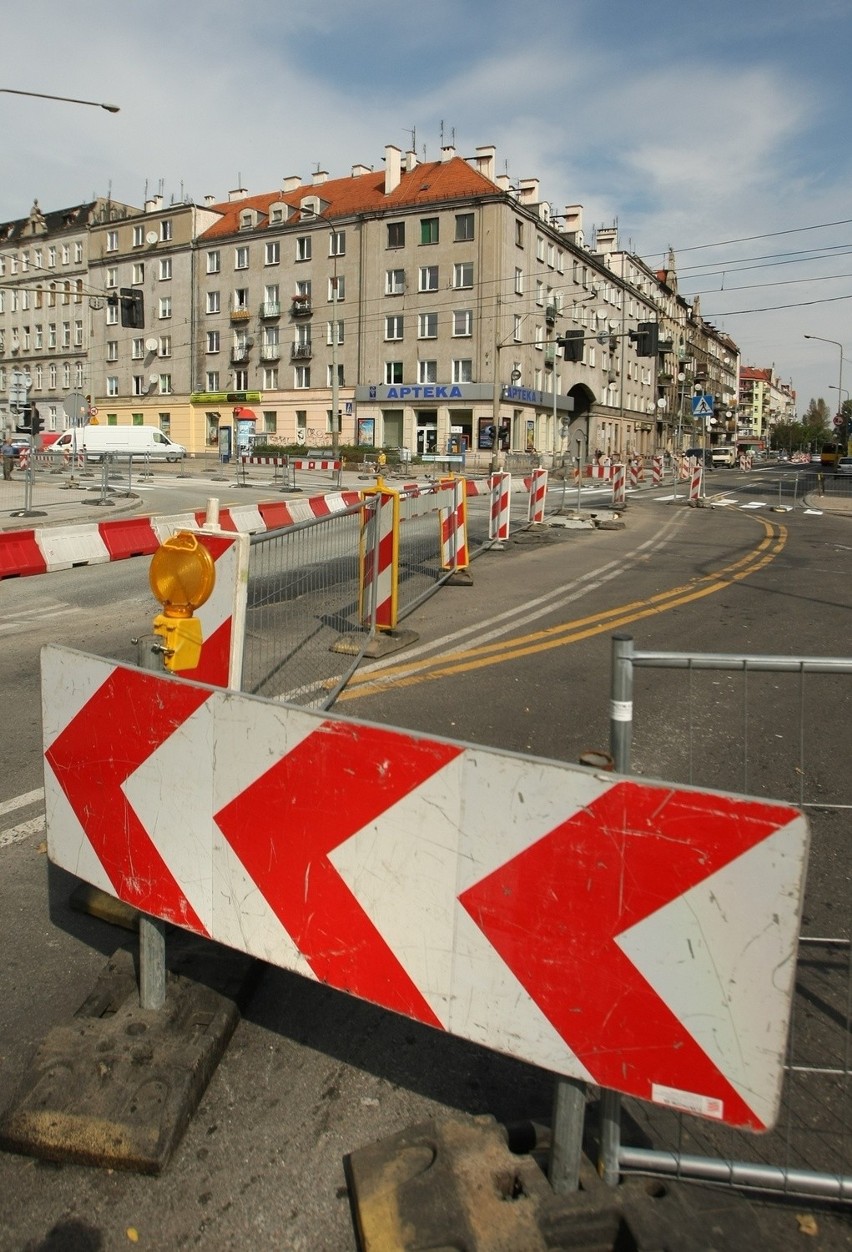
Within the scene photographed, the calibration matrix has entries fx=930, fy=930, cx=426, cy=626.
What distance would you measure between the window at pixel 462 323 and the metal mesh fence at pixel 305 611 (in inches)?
1927

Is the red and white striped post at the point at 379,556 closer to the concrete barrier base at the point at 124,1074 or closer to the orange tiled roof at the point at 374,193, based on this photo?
the concrete barrier base at the point at 124,1074

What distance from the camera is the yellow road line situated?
277 inches

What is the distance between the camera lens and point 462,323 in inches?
2117

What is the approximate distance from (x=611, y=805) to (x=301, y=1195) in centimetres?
134

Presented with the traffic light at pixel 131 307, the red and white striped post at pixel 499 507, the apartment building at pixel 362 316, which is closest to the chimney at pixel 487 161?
the apartment building at pixel 362 316

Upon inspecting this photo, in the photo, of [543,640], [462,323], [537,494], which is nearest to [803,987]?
[543,640]

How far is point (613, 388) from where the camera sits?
246 feet

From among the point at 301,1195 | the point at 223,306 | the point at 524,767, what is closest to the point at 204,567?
the point at 524,767

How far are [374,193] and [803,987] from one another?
204ft

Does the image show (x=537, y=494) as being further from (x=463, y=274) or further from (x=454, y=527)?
(x=463, y=274)

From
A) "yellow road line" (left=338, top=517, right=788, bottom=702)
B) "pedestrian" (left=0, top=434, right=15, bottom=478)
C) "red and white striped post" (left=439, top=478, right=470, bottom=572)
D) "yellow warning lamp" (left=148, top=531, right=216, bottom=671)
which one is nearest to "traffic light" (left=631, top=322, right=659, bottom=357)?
"yellow road line" (left=338, top=517, right=788, bottom=702)

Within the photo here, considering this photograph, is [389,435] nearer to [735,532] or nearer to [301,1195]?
[735,532]

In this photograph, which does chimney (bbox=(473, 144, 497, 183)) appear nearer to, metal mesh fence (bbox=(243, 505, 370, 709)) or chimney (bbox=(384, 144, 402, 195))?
chimney (bbox=(384, 144, 402, 195))

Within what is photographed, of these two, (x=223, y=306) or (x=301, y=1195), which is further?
(x=223, y=306)
